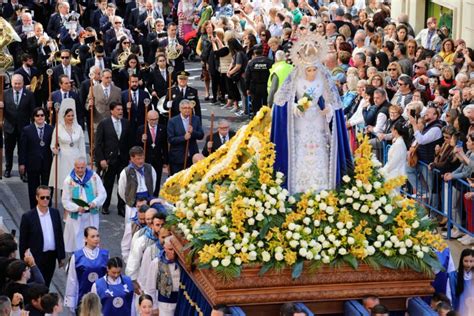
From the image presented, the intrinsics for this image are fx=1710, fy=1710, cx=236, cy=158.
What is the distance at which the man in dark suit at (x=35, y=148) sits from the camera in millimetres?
25547

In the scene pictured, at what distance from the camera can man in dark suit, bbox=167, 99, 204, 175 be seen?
25969 mm

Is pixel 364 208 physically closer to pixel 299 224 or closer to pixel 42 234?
pixel 299 224

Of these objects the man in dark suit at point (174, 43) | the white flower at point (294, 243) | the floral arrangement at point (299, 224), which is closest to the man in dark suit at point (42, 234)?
the floral arrangement at point (299, 224)

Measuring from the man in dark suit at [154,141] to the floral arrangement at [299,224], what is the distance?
726 centimetres

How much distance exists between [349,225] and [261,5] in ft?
62.3

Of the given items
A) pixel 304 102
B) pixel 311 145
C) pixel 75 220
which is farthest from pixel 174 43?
pixel 304 102

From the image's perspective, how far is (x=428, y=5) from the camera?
35.5 m

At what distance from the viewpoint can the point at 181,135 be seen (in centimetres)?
2603

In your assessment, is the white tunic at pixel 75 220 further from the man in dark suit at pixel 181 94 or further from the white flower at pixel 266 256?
the man in dark suit at pixel 181 94

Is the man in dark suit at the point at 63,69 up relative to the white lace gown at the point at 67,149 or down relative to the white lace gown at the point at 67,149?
up

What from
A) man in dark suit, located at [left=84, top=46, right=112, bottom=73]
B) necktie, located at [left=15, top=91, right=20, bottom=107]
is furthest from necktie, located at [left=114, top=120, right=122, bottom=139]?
man in dark suit, located at [left=84, top=46, right=112, bottom=73]

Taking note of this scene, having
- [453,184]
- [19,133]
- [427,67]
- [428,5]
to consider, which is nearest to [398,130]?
[453,184]

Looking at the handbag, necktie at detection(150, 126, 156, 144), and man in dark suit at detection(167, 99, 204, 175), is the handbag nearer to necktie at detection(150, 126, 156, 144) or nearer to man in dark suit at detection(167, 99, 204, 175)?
man in dark suit at detection(167, 99, 204, 175)

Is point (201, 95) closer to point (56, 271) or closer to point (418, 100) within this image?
point (418, 100)
